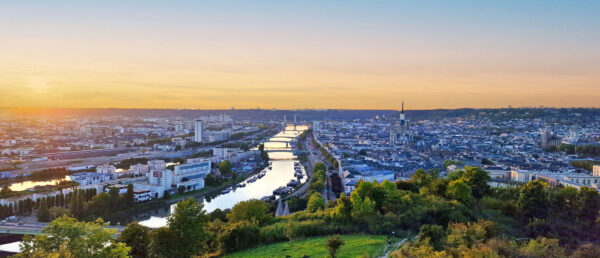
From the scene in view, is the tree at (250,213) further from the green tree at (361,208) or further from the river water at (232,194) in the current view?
the river water at (232,194)

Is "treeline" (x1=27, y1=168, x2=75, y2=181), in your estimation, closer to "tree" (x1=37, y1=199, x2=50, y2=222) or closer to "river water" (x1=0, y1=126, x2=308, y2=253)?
"river water" (x1=0, y1=126, x2=308, y2=253)

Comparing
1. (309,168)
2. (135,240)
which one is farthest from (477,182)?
(309,168)

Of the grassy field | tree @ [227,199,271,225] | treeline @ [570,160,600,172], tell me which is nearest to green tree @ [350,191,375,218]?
the grassy field

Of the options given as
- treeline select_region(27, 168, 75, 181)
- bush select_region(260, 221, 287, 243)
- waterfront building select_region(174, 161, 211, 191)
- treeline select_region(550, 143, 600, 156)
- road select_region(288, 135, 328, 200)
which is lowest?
road select_region(288, 135, 328, 200)

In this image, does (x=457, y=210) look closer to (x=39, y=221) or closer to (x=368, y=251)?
(x=368, y=251)

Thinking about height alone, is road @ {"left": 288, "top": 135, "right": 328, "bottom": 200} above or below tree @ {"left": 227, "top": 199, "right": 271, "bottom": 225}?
below

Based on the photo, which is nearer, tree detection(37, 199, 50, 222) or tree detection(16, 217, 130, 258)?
tree detection(16, 217, 130, 258)

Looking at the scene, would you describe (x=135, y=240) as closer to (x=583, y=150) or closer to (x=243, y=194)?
(x=243, y=194)
